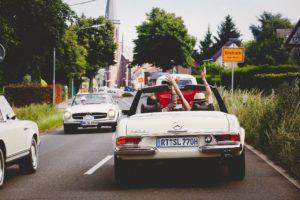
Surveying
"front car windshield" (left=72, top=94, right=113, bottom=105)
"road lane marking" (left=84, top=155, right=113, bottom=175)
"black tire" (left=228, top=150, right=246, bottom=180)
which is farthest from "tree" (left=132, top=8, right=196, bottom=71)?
"black tire" (left=228, top=150, right=246, bottom=180)

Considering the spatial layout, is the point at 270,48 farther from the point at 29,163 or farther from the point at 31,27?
the point at 29,163

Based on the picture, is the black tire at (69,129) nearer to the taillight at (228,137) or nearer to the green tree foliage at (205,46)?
the taillight at (228,137)

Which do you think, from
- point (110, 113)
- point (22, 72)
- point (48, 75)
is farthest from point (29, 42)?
point (110, 113)

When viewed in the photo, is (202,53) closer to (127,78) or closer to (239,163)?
(127,78)

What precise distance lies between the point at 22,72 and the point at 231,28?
2895 inches

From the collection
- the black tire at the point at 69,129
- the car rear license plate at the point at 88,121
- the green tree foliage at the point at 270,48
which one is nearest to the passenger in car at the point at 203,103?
the car rear license plate at the point at 88,121

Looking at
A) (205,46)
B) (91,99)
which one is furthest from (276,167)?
(205,46)

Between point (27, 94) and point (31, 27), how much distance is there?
5126 mm

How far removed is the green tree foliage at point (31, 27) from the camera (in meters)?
43.2

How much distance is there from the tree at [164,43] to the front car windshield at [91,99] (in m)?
65.2

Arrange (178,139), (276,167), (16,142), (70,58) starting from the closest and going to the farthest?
(178,139) < (16,142) < (276,167) < (70,58)

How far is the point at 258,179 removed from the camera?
938 centimetres

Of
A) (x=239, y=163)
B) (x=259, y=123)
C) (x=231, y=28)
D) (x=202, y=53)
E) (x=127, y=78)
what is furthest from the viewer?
(x=127, y=78)

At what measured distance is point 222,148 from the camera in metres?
8.12
